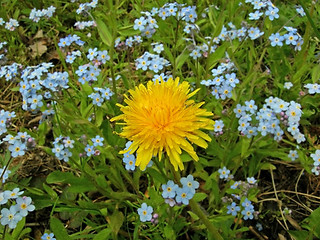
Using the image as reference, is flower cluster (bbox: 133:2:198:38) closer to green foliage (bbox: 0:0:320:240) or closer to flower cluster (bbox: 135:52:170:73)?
green foliage (bbox: 0:0:320:240)

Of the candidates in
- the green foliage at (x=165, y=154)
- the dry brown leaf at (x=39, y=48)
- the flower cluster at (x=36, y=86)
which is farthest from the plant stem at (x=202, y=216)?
the dry brown leaf at (x=39, y=48)

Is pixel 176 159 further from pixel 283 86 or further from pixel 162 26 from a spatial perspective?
pixel 162 26

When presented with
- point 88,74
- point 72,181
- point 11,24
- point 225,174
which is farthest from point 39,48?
point 225,174

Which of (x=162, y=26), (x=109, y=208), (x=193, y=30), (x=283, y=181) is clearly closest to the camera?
(x=109, y=208)

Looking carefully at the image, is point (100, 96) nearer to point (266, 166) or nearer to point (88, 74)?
point (88, 74)

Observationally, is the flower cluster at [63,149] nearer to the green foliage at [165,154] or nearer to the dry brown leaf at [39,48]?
the green foliage at [165,154]

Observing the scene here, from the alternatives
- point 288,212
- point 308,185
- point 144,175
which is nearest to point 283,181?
point 308,185
